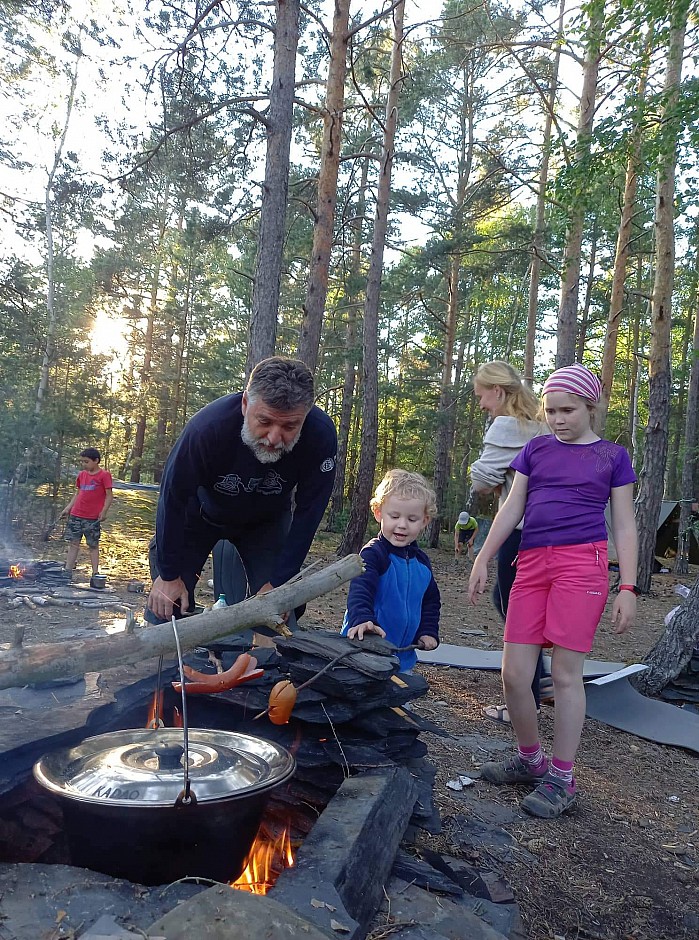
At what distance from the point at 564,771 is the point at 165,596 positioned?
2.01 meters

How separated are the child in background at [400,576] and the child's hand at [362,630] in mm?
145

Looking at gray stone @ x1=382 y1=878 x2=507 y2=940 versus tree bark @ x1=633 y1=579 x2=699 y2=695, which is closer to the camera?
gray stone @ x1=382 y1=878 x2=507 y2=940

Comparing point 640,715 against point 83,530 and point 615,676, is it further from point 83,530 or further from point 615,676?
point 83,530

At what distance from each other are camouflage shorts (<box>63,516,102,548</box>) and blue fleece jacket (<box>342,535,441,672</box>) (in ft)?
23.5

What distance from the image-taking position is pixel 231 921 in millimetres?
1516

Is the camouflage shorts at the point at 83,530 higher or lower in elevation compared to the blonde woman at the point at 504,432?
lower

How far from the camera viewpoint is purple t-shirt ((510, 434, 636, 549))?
3.14 metres

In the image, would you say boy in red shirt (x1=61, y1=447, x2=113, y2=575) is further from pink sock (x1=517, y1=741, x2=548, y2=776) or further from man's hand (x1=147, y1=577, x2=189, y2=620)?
pink sock (x1=517, y1=741, x2=548, y2=776)

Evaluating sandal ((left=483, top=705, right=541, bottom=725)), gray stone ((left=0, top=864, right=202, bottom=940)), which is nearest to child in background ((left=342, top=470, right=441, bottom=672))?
sandal ((left=483, top=705, right=541, bottom=725))

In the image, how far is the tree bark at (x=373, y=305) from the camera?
12672 mm

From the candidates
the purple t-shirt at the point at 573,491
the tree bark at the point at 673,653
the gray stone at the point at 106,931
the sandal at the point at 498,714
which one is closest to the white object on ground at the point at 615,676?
the tree bark at the point at 673,653

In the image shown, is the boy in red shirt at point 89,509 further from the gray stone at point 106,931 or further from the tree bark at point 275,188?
the gray stone at point 106,931

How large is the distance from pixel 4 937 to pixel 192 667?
1.69 meters

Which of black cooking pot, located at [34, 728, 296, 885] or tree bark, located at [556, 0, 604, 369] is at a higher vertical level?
tree bark, located at [556, 0, 604, 369]
